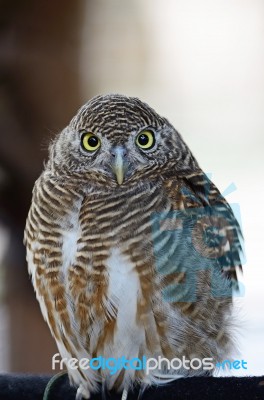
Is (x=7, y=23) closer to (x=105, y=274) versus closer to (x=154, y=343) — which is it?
(x=105, y=274)

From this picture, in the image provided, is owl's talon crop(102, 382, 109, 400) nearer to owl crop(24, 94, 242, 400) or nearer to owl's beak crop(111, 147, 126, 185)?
owl crop(24, 94, 242, 400)

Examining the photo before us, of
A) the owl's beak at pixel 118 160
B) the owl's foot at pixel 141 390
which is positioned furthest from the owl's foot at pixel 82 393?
the owl's beak at pixel 118 160

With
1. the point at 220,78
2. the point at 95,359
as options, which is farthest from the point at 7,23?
the point at 95,359

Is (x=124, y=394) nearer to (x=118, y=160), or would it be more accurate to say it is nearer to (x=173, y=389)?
(x=173, y=389)

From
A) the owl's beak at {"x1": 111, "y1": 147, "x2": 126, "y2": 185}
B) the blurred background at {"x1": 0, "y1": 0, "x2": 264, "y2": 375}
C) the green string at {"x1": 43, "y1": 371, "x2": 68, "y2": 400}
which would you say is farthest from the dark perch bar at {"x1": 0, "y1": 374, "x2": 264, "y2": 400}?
the owl's beak at {"x1": 111, "y1": 147, "x2": 126, "y2": 185}

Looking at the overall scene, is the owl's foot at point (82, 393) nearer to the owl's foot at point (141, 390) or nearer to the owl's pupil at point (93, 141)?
the owl's foot at point (141, 390)
